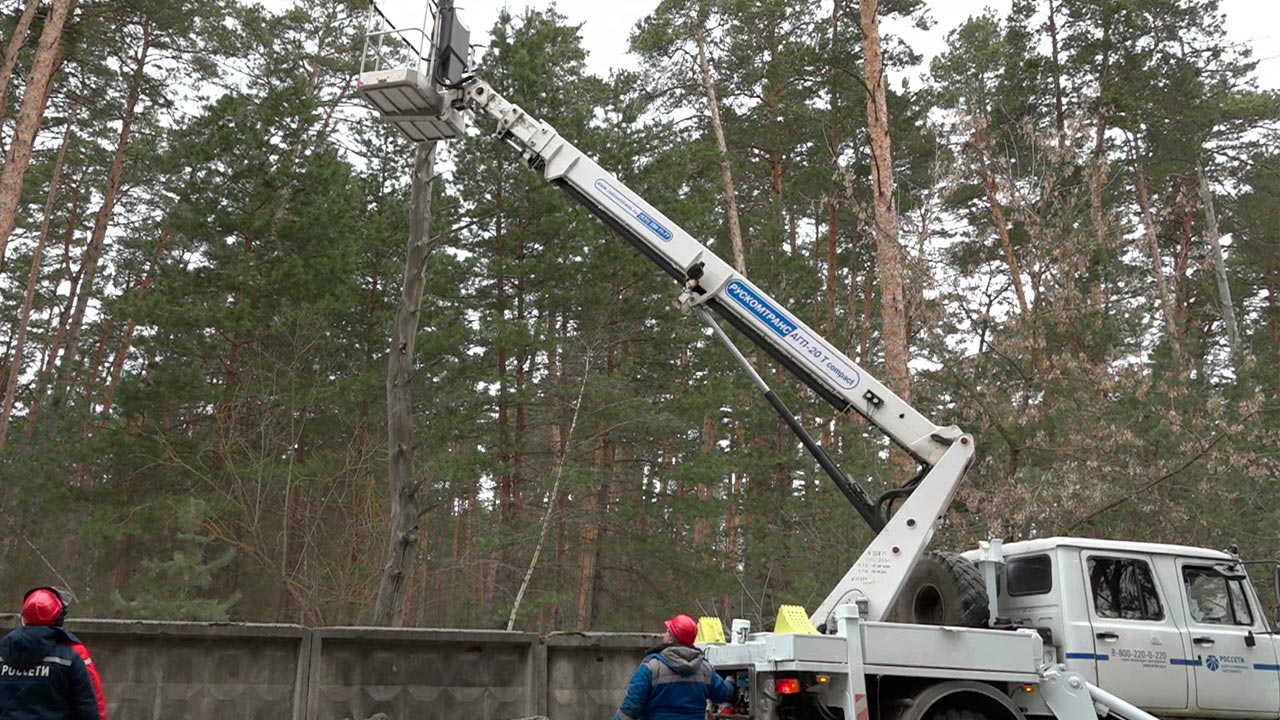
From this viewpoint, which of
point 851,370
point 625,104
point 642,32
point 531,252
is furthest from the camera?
point 642,32

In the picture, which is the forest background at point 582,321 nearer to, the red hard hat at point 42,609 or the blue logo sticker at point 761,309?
the blue logo sticker at point 761,309

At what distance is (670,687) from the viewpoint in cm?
609

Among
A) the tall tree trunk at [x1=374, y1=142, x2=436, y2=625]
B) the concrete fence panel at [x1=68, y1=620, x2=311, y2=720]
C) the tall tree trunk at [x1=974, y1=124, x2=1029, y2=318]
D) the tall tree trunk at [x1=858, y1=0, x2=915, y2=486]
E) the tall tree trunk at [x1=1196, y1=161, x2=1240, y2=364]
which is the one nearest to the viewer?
the concrete fence panel at [x1=68, y1=620, x2=311, y2=720]

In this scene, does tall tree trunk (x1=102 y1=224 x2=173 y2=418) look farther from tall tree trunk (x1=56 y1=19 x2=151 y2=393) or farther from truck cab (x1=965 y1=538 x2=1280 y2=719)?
truck cab (x1=965 y1=538 x2=1280 y2=719)

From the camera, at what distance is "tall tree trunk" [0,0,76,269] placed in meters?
16.7

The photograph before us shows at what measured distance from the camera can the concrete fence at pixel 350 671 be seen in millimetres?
7863

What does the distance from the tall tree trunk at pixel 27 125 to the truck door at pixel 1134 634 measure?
52.6ft

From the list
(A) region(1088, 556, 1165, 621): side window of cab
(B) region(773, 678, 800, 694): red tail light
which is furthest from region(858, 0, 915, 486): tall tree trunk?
(B) region(773, 678, 800, 694): red tail light

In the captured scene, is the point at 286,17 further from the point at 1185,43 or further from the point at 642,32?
the point at 1185,43

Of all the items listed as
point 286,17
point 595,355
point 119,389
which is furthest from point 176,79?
point 595,355

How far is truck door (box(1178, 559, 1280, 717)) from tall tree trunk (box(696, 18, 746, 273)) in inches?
645

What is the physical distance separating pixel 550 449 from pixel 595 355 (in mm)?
2172

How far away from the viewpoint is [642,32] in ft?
85.9

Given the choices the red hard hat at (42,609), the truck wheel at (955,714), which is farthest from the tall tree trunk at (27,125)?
the truck wheel at (955,714)
